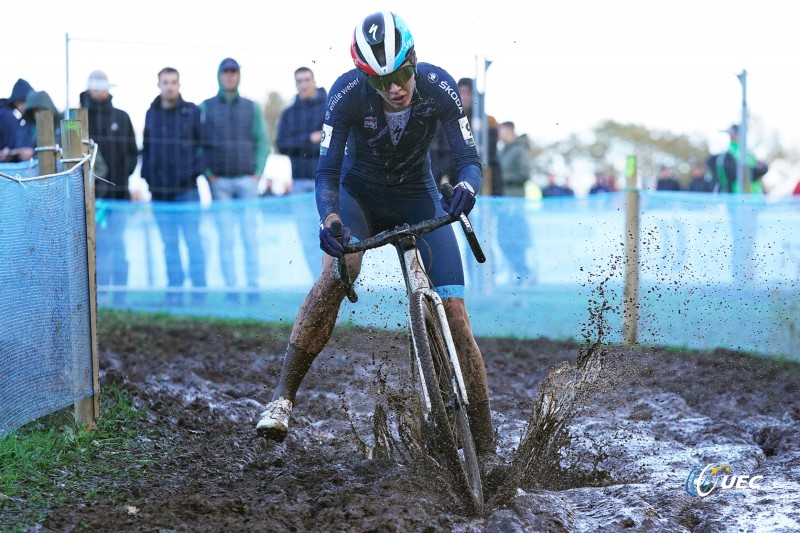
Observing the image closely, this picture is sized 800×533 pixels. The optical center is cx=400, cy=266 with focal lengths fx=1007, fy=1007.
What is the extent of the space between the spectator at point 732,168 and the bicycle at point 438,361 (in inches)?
273

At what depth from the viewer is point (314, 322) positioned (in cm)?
550

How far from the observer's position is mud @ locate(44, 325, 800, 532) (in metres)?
4.56

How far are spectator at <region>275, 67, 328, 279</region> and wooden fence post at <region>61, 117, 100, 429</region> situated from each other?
4.55 metres

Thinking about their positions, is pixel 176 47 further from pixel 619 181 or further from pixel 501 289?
pixel 619 181

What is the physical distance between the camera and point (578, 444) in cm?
641

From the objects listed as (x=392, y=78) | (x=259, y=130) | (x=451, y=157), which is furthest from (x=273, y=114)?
(x=392, y=78)

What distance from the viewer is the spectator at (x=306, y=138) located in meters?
11.0

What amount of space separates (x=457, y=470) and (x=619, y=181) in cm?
1461

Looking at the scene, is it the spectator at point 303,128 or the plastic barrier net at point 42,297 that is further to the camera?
the spectator at point 303,128

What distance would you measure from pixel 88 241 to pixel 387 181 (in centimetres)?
211

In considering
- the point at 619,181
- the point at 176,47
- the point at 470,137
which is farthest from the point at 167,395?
the point at 619,181

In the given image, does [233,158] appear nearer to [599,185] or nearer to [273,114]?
[273,114]

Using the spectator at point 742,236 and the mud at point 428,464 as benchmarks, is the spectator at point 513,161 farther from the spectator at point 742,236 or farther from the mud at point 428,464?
the mud at point 428,464

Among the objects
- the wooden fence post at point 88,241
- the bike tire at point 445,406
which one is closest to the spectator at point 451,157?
the wooden fence post at point 88,241
